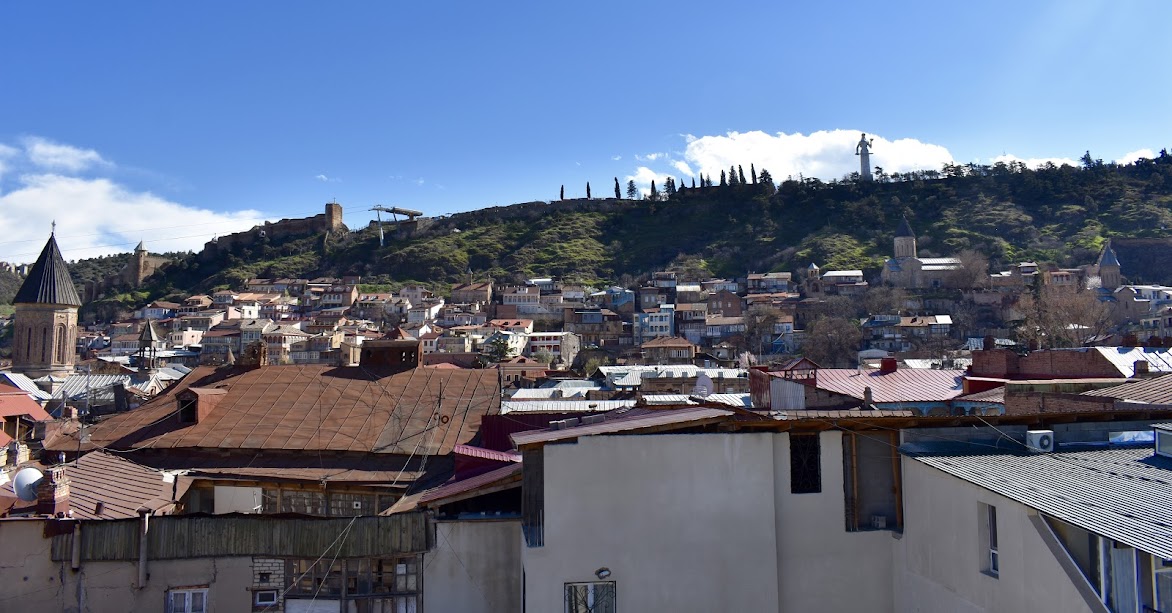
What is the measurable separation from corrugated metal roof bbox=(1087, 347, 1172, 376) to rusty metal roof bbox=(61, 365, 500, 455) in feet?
64.1

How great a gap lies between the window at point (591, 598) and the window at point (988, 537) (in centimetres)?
374

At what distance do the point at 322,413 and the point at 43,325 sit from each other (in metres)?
51.1

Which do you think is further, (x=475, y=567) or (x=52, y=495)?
(x=52, y=495)

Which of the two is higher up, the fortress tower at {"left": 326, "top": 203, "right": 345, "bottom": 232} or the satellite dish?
the fortress tower at {"left": 326, "top": 203, "right": 345, "bottom": 232}

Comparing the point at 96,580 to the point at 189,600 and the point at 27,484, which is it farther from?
the point at 27,484

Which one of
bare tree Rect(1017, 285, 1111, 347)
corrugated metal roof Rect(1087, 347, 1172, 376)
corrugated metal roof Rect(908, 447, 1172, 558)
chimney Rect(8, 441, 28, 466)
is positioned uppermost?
bare tree Rect(1017, 285, 1111, 347)

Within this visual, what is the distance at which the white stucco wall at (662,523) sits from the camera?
→ 8.86 meters

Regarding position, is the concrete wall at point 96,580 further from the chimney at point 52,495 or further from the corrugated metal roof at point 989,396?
the corrugated metal roof at point 989,396

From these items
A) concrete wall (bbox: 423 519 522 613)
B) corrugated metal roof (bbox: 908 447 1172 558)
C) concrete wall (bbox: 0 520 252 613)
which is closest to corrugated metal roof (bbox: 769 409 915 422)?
corrugated metal roof (bbox: 908 447 1172 558)

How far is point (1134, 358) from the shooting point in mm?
24922

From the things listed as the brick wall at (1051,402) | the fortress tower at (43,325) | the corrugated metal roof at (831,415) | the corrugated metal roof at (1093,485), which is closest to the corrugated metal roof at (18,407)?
the corrugated metal roof at (831,415)

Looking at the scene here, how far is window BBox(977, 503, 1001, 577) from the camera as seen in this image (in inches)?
301

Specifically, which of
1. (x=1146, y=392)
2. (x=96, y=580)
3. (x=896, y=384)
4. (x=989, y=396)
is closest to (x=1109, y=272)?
(x=896, y=384)

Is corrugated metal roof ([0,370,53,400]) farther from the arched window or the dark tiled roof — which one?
the dark tiled roof
